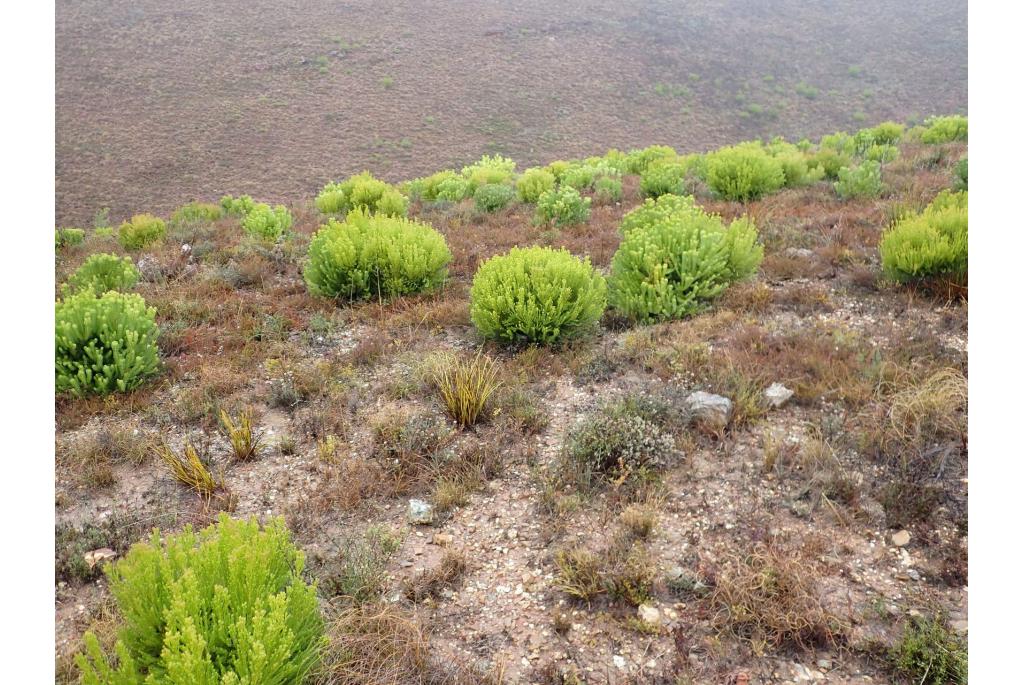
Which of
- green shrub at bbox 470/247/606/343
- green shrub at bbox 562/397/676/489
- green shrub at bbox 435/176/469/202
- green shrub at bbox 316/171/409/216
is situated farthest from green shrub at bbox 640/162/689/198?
green shrub at bbox 562/397/676/489

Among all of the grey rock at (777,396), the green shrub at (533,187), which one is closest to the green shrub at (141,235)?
the green shrub at (533,187)

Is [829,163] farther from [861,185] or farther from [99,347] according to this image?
[99,347]

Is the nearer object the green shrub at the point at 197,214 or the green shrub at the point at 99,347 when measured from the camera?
the green shrub at the point at 99,347

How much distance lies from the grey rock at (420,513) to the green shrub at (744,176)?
25.0ft

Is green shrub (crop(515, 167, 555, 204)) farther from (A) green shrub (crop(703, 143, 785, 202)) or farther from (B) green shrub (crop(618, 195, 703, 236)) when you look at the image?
(B) green shrub (crop(618, 195, 703, 236))

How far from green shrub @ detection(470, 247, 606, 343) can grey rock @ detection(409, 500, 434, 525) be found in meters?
1.85

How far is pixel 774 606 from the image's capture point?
2.61m

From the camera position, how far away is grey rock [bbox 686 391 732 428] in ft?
12.7

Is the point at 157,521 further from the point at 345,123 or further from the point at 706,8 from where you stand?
the point at 706,8

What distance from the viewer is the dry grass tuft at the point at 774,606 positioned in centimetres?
252

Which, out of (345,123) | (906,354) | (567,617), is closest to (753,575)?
(567,617)

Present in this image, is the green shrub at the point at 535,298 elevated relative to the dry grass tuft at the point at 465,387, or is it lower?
elevated

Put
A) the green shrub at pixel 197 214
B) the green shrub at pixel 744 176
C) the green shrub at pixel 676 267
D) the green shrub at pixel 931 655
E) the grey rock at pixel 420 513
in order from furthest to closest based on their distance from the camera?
the green shrub at pixel 197 214, the green shrub at pixel 744 176, the green shrub at pixel 676 267, the grey rock at pixel 420 513, the green shrub at pixel 931 655

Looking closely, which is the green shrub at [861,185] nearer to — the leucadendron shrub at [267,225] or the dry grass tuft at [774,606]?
the dry grass tuft at [774,606]
